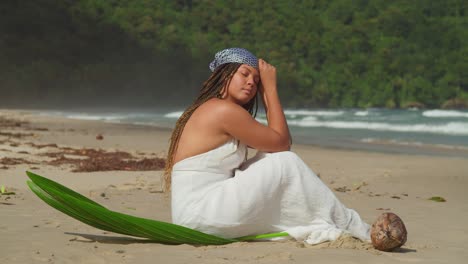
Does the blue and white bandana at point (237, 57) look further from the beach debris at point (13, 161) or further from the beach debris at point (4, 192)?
the beach debris at point (13, 161)

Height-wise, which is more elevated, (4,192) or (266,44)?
(266,44)

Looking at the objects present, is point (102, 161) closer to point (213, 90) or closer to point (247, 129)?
point (213, 90)

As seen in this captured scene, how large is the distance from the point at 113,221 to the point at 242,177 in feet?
2.86

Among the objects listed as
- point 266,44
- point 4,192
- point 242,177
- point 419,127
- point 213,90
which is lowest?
point 4,192

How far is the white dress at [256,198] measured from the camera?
171 inches

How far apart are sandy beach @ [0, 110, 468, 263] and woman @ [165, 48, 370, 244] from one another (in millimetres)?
134

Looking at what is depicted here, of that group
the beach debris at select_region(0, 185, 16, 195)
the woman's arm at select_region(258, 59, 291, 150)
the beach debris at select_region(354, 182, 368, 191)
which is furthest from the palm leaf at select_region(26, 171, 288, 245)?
the beach debris at select_region(354, 182, 368, 191)

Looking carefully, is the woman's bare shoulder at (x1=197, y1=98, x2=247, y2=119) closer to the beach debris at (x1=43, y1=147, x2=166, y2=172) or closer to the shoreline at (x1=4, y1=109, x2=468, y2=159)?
the beach debris at (x1=43, y1=147, x2=166, y2=172)

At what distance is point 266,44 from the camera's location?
78.2 meters

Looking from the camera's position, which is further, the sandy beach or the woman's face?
the woman's face

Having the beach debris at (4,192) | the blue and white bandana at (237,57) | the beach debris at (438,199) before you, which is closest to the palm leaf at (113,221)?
the blue and white bandana at (237,57)

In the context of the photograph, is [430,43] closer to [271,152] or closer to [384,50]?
[384,50]

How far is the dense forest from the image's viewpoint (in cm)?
7319

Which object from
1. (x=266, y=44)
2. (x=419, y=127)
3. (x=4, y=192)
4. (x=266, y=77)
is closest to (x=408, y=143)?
(x=419, y=127)
